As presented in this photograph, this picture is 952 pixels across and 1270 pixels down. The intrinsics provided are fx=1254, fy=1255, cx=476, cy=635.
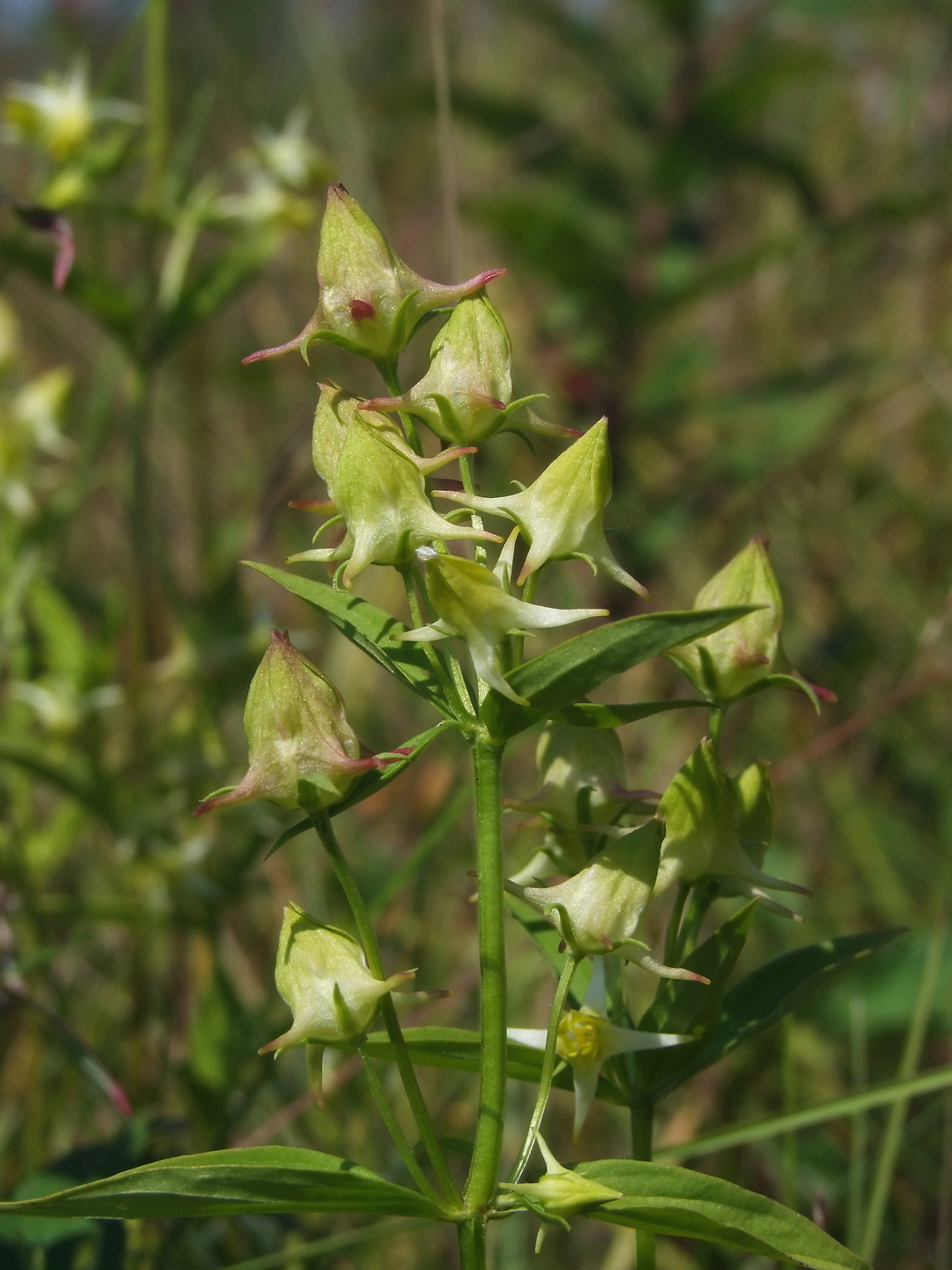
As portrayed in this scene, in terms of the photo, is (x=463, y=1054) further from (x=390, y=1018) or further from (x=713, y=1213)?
(x=713, y=1213)

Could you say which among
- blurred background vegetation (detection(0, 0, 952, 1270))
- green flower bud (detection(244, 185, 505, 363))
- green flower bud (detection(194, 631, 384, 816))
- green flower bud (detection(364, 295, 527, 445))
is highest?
green flower bud (detection(244, 185, 505, 363))

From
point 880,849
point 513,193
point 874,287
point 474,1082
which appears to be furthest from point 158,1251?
point 874,287

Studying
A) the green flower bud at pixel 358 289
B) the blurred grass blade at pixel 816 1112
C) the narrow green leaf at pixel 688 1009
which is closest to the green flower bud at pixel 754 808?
the narrow green leaf at pixel 688 1009

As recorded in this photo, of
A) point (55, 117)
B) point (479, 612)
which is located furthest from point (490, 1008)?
point (55, 117)

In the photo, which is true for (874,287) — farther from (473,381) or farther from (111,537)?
(473,381)

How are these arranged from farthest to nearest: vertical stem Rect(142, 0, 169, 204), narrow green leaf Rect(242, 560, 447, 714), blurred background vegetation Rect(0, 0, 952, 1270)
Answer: vertical stem Rect(142, 0, 169, 204)
blurred background vegetation Rect(0, 0, 952, 1270)
narrow green leaf Rect(242, 560, 447, 714)

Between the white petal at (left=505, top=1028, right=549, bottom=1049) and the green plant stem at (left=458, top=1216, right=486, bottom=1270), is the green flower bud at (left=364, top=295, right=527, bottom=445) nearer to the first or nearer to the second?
the white petal at (left=505, top=1028, right=549, bottom=1049)

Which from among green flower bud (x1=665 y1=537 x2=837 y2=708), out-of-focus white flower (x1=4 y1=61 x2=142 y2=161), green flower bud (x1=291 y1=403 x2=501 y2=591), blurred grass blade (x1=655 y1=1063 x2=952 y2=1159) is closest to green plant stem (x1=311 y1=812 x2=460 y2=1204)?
green flower bud (x1=291 y1=403 x2=501 y2=591)
